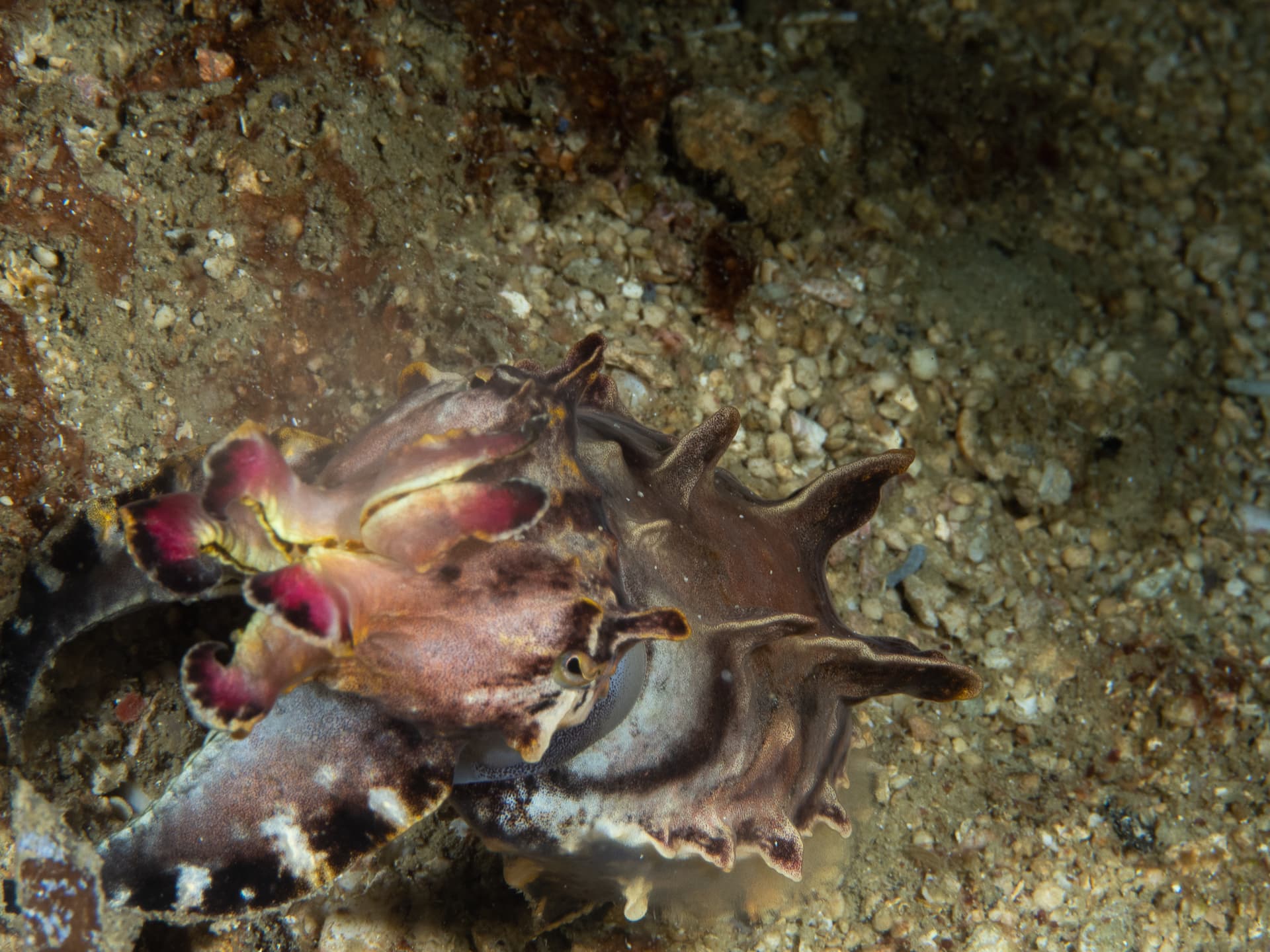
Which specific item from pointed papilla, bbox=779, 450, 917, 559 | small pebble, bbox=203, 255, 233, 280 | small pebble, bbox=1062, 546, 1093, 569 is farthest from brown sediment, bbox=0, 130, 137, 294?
small pebble, bbox=1062, 546, 1093, 569

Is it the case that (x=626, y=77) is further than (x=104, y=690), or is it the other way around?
(x=626, y=77)

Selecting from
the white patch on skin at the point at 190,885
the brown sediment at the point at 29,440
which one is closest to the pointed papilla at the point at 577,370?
the white patch on skin at the point at 190,885

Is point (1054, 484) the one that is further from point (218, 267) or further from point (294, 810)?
point (218, 267)

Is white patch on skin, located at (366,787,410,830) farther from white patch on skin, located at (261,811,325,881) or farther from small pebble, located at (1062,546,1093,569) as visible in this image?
small pebble, located at (1062,546,1093,569)

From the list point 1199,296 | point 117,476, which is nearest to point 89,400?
point 117,476

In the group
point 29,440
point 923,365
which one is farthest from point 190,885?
point 923,365

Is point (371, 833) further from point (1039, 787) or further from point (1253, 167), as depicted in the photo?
point (1253, 167)
